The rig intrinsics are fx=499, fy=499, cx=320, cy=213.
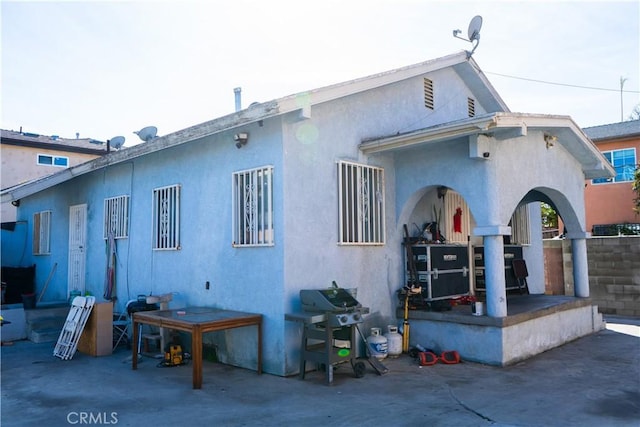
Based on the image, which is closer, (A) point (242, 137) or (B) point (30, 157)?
(A) point (242, 137)

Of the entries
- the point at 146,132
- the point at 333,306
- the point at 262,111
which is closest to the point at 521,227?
the point at 333,306

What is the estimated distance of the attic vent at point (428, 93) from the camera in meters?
9.20

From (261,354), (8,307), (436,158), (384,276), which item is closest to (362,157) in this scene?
(436,158)

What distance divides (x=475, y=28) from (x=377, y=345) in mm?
5955

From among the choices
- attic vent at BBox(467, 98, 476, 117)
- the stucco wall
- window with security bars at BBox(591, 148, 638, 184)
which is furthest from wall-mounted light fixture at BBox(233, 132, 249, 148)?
window with security bars at BBox(591, 148, 638, 184)

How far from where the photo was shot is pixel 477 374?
251 inches

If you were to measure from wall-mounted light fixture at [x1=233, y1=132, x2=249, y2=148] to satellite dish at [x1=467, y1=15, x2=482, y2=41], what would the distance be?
192 inches

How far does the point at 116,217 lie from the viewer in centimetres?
988

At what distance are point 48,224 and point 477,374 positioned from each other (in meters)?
10.8

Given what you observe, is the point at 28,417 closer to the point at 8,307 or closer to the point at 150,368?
Result: the point at 150,368

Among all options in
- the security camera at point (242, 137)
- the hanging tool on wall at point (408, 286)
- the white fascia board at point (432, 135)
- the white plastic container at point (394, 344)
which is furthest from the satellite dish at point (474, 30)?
the white plastic container at point (394, 344)

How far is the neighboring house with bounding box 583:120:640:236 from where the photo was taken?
18234mm

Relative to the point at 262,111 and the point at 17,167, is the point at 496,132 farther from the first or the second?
the point at 17,167

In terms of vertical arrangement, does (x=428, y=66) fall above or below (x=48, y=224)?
above
